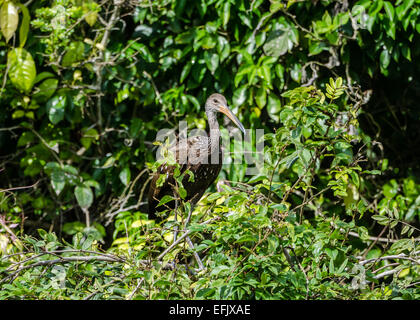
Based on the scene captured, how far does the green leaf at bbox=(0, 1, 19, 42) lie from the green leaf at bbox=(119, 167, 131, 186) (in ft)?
4.21

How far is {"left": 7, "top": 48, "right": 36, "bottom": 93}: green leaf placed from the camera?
387 cm

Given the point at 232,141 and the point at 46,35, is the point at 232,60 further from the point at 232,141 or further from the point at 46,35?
the point at 46,35

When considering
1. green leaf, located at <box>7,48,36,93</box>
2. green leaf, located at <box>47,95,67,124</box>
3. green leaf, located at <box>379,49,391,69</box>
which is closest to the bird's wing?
green leaf, located at <box>47,95,67,124</box>

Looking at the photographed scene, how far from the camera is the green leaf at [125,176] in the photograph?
13.9 feet

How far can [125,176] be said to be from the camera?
14.0 feet

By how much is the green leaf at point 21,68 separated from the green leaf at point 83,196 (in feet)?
2.65

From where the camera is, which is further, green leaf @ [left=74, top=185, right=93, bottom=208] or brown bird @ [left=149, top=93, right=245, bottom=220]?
green leaf @ [left=74, top=185, right=93, bottom=208]

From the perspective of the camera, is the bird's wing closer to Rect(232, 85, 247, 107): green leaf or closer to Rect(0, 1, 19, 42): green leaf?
Rect(232, 85, 247, 107): green leaf

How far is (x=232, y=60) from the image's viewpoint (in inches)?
165

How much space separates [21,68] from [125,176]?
1068mm

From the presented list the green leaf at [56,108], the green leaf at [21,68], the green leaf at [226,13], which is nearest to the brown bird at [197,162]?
the green leaf at [226,13]

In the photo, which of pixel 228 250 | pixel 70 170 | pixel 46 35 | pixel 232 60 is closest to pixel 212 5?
pixel 232 60

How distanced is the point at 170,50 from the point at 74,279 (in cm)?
225

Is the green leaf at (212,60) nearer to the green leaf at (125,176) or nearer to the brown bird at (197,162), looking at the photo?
the brown bird at (197,162)
